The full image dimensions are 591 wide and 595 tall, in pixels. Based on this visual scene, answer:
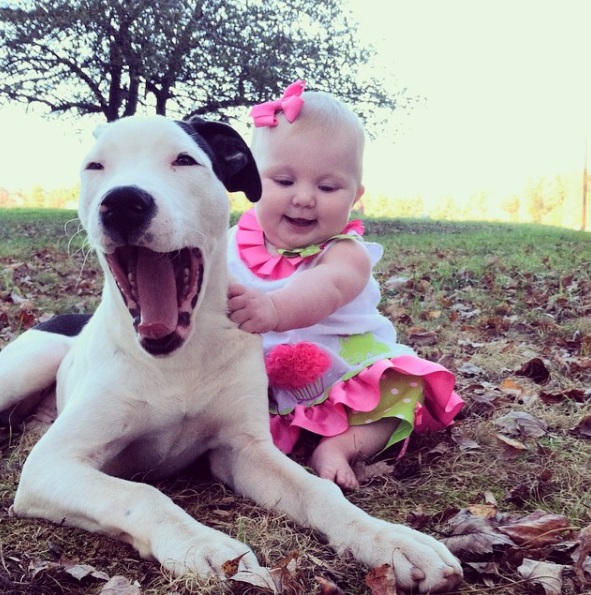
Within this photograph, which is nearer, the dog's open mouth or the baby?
the dog's open mouth

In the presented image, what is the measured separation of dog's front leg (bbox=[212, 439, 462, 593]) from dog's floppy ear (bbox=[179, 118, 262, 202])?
1163 millimetres

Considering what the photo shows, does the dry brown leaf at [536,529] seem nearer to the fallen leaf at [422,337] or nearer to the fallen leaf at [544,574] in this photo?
the fallen leaf at [544,574]

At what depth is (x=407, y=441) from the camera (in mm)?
3299

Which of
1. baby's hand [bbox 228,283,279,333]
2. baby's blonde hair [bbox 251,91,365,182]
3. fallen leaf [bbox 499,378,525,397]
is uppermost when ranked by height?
baby's blonde hair [bbox 251,91,365,182]

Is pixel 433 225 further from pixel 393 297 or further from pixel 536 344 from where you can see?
pixel 536 344

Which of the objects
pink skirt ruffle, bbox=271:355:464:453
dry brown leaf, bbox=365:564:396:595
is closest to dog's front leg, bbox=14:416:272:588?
dry brown leaf, bbox=365:564:396:595

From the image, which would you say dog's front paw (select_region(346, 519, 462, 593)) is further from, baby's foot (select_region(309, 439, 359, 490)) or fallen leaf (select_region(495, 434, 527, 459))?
fallen leaf (select_region(495, 434, 527, 459))

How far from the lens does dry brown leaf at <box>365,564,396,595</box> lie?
1966mm

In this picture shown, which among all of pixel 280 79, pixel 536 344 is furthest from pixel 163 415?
pixel 280 79

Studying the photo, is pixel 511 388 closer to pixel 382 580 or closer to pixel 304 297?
pixel 304 297

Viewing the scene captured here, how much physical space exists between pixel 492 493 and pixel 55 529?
1.69 metres

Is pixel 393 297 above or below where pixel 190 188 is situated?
below

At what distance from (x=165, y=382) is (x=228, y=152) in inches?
41.5

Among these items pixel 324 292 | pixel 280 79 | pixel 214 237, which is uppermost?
pixel 280 79
